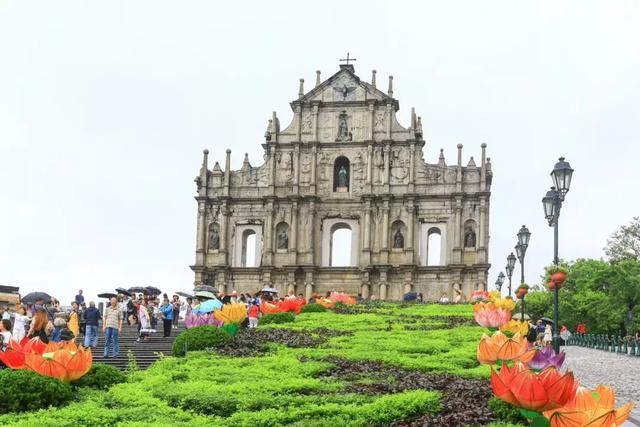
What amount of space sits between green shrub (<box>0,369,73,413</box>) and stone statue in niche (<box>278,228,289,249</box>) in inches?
1776

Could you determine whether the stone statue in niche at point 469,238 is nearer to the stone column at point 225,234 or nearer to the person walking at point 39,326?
the stone column at point 225,234

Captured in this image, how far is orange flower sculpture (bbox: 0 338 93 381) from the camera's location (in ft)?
36.7

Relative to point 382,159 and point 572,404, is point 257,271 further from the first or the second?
point 572,404

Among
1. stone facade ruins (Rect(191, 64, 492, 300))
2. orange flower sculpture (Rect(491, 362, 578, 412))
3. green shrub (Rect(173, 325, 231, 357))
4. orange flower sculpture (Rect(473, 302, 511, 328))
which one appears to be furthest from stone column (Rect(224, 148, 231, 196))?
orange flower sculpture (Rect(491, 362, 578, 412))

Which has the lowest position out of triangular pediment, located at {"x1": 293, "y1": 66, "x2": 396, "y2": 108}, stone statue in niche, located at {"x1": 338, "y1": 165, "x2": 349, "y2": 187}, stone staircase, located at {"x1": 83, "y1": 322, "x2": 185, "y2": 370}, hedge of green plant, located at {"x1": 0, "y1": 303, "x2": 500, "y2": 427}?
stone staircase, located at {"x1": 83, "y1": 322, "x2": 185, "y2": 370}

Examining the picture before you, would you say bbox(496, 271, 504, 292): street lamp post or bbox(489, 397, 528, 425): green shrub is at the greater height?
bbox(496, 271, 504, 292): street lamp post

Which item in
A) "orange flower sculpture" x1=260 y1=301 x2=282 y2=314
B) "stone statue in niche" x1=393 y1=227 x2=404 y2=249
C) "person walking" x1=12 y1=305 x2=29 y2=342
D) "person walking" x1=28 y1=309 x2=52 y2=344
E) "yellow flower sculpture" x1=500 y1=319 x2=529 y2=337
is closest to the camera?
"yellow flower sculpture" x1=500 y1=319 x2=529 y2=337

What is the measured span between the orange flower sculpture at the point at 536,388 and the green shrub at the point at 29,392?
6.49 metres

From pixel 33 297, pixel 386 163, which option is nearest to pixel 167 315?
pixel 33 297

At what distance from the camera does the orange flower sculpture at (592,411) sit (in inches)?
232

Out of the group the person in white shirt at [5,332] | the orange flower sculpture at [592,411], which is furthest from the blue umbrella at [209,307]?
the orange flower sculpture at [592,411]

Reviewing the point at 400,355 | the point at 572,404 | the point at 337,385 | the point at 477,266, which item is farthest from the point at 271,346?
the point at 477,266

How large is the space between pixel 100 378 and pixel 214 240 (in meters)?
44.3

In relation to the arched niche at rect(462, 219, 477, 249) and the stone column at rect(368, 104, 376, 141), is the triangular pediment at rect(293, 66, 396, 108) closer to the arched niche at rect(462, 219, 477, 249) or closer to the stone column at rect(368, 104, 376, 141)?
the stone column at rect(368, 104, 376, 141)
